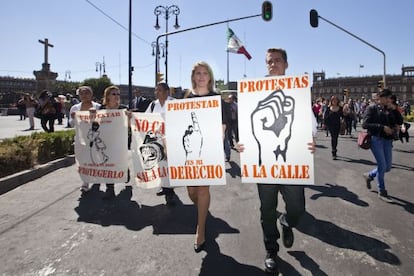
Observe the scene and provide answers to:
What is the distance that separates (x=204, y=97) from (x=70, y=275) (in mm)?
2075

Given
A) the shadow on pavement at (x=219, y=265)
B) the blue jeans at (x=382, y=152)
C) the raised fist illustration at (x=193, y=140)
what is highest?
the raised fist illustration at (x=193, y=140)

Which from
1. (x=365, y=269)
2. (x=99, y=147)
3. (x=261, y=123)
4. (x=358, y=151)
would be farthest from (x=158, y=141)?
(x=358, y=151)

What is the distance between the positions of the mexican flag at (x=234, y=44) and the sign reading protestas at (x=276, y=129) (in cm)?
1891

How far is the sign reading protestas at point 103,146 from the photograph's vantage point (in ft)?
16.8

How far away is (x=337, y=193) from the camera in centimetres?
563

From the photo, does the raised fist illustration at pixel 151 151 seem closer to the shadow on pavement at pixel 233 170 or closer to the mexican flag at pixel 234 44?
the shadow on pavement at pixel 233 170

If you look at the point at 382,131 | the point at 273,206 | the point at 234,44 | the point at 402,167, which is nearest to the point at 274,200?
the point at 273,206

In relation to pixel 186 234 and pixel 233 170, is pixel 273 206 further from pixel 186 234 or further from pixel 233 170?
pixel 233 170

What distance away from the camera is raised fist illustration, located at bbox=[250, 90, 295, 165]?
300 centimetres

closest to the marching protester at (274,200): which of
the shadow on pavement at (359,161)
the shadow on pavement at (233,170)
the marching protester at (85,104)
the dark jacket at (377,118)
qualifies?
the dark jacket at (377,118)

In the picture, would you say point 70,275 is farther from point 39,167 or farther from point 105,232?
point 39,167

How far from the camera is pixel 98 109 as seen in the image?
5.65 metres

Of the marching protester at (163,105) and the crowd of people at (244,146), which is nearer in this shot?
the crowd of people at (244,146)

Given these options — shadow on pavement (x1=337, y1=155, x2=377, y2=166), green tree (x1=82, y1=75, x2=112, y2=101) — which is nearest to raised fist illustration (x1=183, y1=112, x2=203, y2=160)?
shadow on pavement (x1=337, y1=155, x2=377, y2=166)
